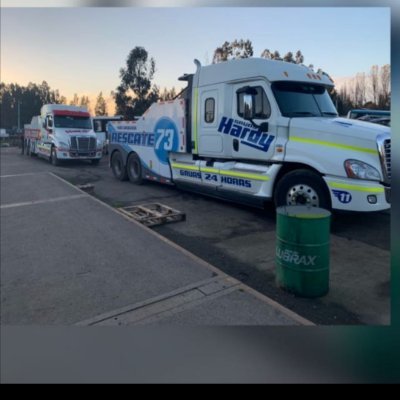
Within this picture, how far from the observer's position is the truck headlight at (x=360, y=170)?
5.68 m

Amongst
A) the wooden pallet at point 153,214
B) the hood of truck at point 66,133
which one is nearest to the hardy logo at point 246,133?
the wooden pallet at point 153,214

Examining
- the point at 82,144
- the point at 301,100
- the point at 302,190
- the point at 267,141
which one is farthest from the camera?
the point at 82,144

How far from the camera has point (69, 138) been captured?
15.7 metres

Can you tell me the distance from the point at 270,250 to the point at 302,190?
4.50ft

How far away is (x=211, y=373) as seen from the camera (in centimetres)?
201

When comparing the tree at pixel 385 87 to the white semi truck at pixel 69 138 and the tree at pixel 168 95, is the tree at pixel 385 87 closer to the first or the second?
the tree at pixel 168 95

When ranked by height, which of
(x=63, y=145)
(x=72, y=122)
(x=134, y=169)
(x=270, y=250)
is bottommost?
(x=270, y=250)

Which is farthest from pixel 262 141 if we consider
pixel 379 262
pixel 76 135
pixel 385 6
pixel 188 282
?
pixel 76 135

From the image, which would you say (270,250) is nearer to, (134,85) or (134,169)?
(134,85)

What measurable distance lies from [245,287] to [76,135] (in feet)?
44.5

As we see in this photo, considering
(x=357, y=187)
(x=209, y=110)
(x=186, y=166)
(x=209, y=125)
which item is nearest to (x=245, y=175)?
(x=209, y=125)

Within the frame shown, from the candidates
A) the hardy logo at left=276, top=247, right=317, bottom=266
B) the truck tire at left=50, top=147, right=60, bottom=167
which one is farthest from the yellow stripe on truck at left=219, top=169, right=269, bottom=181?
the truck tire at left=50, top=147, right=60, bottom=167

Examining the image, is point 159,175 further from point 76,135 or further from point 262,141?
point 76,135

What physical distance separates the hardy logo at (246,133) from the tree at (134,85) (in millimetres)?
1606
